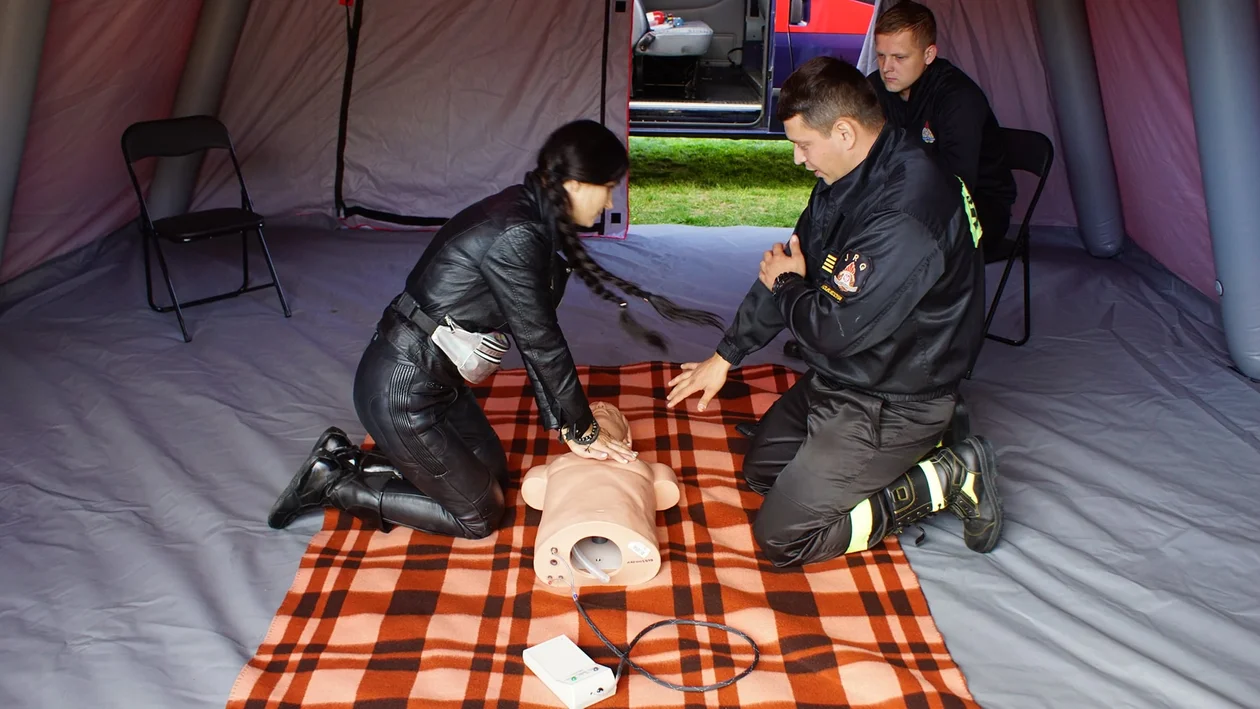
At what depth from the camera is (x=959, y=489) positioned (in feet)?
8.84

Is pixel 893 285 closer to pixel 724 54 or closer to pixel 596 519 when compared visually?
pixel 596 519

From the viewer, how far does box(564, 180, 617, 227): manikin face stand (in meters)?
2.33

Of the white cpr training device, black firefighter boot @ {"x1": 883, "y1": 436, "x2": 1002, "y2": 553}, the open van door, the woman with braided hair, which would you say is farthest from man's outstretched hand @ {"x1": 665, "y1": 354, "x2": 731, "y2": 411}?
the open van door

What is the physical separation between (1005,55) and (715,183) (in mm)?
2398

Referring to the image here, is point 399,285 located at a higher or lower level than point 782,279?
lower

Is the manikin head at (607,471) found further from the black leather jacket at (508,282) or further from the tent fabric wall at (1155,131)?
the tent fabric wall at (1155,131)

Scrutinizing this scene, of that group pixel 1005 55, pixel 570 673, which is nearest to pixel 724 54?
pixel 1005 55

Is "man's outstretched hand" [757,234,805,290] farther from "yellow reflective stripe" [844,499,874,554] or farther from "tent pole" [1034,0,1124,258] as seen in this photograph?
"tent pole" [1034,0,1124,258]

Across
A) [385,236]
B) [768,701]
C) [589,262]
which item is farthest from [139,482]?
[385,236]

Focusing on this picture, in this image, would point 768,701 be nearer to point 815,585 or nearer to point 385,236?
point 815,585

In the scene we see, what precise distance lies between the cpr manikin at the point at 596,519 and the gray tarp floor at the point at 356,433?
73 cm

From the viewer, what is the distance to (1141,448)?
3277 mm

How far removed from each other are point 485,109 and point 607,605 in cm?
346

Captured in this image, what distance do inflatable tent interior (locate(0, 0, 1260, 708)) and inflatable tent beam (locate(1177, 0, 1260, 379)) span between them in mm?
11
